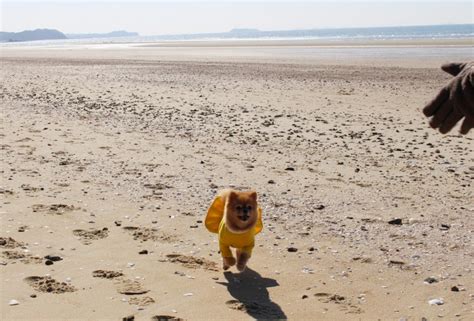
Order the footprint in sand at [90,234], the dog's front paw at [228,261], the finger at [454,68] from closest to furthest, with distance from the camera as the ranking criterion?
the finger at [454,68] < the dog's front paw at [228,261] < the footprint in sand at [90,234]

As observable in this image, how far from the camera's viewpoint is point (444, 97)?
351 centimetres

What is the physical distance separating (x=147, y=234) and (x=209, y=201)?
1319 mm

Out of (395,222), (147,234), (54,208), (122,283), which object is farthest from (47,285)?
(395,222)

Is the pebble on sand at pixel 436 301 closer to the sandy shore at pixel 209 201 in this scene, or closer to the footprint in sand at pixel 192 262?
the sandy shore at pixel 209 201

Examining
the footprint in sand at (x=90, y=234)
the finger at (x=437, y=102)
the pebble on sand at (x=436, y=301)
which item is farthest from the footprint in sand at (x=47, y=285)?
the finger at (x=437, y=102)

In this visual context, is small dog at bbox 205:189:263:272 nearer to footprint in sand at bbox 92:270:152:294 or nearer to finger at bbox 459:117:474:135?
footprint in sand at bbox 92:270:152:294

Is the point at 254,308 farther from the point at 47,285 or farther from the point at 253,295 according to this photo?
the point at 47,285

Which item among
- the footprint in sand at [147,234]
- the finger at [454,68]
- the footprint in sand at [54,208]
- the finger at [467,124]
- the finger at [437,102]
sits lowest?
the footprint in sand at [147,234]

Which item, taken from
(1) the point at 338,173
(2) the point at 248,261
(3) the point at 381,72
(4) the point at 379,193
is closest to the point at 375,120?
(1) the point at 338,173

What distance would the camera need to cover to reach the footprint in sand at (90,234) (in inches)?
231

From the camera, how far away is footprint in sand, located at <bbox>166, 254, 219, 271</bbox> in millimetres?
5410

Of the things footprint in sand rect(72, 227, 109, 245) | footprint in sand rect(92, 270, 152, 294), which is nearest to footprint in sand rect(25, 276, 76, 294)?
footprint in sand rect(92, 270, 152, 294)

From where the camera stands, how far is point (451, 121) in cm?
347

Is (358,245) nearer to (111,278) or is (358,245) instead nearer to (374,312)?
(374,312)
